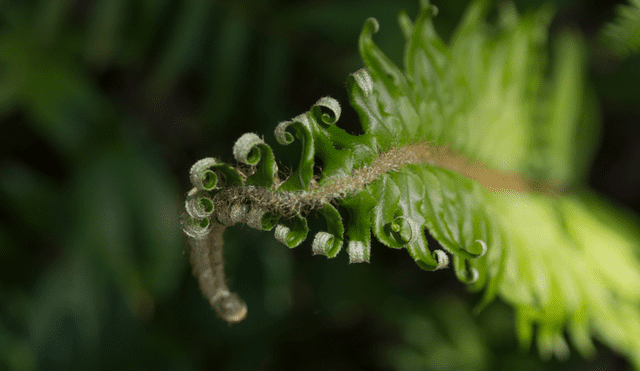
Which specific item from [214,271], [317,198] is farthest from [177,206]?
[317,198]

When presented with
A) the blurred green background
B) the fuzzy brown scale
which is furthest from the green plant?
the blurred green background

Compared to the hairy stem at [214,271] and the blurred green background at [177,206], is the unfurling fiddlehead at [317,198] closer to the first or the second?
the hairy stem at [214,271]

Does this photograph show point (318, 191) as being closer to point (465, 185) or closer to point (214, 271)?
point (214, 271)

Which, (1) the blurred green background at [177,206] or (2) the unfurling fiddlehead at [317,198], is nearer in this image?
(2) the unfurling fiddlehead at [317,198]

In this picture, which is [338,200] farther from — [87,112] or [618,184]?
[618,184]

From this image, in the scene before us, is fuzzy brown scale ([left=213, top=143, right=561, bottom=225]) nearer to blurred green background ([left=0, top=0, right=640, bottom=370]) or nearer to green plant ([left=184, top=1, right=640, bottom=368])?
green plant ([left=184, top=1, right=640, bottom=368])

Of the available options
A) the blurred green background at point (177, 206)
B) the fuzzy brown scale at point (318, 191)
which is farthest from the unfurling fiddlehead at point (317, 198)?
the blurred green background at point (177, 206)
